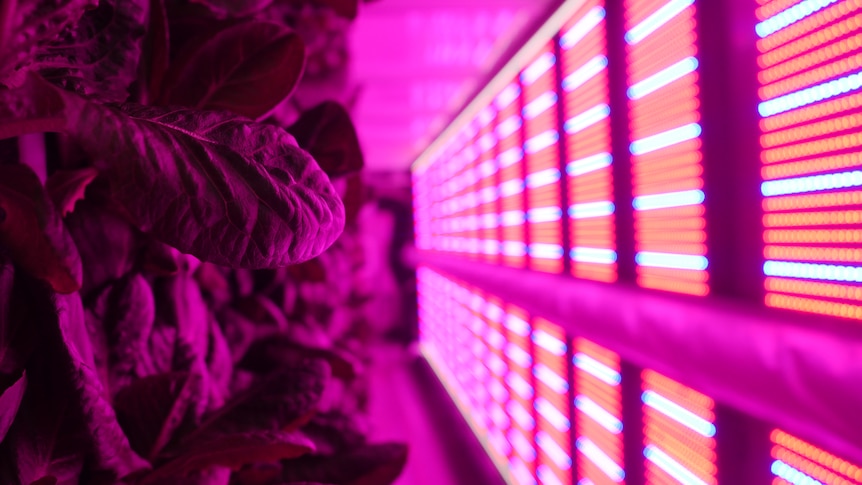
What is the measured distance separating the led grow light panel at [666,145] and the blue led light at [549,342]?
10.7 inches

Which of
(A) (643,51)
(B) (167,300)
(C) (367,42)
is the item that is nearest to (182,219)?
(B) (167,300)

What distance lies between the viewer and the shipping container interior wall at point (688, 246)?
538mm


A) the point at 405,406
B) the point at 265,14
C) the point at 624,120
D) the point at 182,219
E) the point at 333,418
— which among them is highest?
the point at 265,14

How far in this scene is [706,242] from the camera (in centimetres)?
71

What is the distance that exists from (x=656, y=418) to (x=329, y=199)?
60cm

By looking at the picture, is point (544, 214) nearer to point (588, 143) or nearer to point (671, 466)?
point (588, 143)

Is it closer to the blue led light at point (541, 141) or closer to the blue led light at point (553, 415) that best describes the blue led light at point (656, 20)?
the blue led light at point (541, 141)

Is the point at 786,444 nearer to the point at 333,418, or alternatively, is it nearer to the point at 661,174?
the point at 661,174

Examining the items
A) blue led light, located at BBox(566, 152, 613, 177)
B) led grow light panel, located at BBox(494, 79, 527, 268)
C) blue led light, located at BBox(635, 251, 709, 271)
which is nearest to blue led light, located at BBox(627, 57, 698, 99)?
blue led light, located at BBox(566, 152, 613, 177)

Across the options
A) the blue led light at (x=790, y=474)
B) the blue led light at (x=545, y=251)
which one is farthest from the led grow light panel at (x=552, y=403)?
the blue led light at (x=790, y=474)

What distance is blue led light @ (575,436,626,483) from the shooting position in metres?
0.91

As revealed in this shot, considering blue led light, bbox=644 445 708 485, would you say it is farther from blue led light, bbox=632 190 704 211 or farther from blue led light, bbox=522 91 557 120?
blue led light, bbox=522 91 557 120

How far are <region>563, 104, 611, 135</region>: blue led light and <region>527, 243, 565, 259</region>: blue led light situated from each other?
0.22 m

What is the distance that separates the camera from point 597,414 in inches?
38.6
